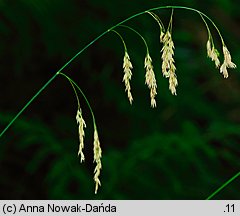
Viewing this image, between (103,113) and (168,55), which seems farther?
(103,113)

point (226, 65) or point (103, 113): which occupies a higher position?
point (103, 113)

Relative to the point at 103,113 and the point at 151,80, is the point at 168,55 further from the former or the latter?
the point at 103,113

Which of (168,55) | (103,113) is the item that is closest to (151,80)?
(168,55)

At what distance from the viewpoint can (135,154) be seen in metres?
2.43

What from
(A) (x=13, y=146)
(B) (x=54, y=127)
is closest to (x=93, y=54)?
(B) (x=54, y=127)

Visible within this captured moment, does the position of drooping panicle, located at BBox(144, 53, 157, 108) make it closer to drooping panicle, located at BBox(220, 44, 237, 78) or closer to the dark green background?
drooping panicle, located at BBox(220, 44, 237, 78)

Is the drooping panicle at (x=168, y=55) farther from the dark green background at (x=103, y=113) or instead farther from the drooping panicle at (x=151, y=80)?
the dark green background at (x=103, y=113)

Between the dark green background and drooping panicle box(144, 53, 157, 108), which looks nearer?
drooping panicle box(144, 53, 157, 108)

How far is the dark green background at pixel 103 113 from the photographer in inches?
94.8

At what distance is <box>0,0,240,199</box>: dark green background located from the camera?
2.41 meters

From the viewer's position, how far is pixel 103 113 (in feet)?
10.2

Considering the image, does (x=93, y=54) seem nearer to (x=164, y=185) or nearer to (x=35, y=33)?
(x=35, y=33)

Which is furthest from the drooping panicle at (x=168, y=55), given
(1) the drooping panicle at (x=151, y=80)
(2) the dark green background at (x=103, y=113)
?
(2) the dark green background at (x=103, y=113)

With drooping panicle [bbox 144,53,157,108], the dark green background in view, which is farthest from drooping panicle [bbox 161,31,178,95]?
the dark green background
